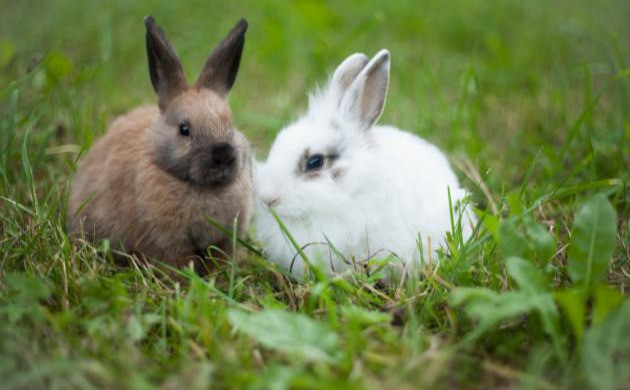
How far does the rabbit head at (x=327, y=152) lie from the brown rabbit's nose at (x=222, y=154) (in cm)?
21

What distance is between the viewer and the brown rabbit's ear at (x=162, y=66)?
356 centimetres

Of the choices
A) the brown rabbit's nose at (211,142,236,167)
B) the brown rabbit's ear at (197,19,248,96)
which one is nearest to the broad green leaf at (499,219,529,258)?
the brown rabbit's nose at (211,142,236,167)

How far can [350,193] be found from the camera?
356 centimetres

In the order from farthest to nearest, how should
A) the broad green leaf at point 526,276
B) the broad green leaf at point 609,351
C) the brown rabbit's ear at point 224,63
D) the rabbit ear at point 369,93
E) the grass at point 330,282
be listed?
the brown rabbit's ear at point 224,63 < the rabbit ear at point 369,93 < the broad green leaf at point 526,276 < the grass at point 330,282 < the broad green leaf at point 609,351

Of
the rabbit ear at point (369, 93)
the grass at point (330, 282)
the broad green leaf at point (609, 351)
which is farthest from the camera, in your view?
the rabbit ear at point (369, 93)

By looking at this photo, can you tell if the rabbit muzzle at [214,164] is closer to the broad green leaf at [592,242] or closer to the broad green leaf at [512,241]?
the broad green leaf at [512,241]

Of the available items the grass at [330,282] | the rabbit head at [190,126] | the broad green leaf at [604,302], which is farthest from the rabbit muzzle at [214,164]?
the broad green leaf at [604,302]

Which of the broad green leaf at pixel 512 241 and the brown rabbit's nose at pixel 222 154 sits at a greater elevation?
the brown rabbit's nose at pixel 222 154

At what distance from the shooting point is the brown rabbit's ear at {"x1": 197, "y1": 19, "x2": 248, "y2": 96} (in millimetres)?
3826

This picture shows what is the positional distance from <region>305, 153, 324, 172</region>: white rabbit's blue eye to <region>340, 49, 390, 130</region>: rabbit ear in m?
0.36

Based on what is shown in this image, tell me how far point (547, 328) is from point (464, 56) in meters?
5.27

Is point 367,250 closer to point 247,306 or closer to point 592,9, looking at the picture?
point 247,306

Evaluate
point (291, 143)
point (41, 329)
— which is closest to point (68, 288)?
point (41, 329)

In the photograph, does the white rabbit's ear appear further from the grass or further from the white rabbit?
the grass
